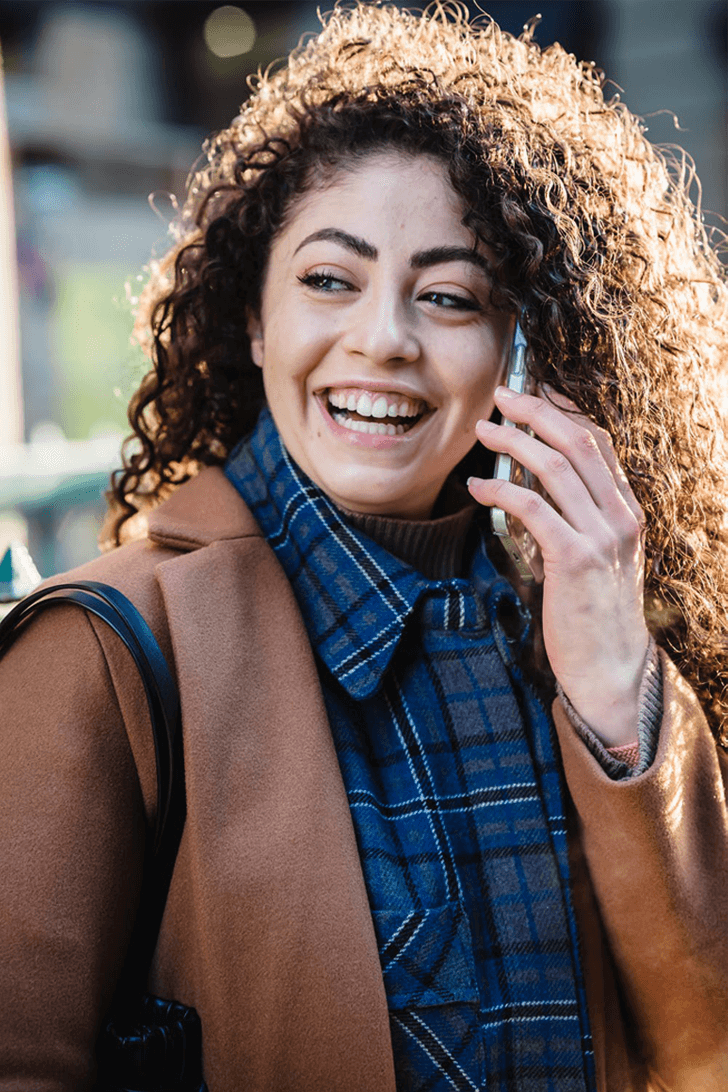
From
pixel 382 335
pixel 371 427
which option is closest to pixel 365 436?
pixel 371 427

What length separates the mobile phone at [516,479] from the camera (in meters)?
1.77

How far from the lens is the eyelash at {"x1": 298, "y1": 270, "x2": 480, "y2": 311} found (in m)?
1.74

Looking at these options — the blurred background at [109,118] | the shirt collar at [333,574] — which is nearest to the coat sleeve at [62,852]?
the shirt collar at [333,574]

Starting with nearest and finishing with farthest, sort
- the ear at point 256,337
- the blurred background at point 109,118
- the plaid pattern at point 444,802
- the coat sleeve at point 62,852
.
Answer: the coat sleeve at point 62,852 → the plaid pattern at point 444,802 → the ear at point 256,337 → the blurred background at point 109,118

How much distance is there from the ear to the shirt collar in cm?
19

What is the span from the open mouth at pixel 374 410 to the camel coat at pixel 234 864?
0.35 m

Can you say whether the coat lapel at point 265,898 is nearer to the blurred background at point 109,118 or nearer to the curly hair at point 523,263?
the curly hair at point 523,263

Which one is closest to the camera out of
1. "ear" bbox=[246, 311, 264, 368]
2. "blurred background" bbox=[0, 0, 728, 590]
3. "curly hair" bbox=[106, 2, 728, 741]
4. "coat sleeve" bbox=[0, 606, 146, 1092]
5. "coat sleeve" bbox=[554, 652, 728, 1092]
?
"coat sleeve" bbox=[0, 606, 146, 1092]

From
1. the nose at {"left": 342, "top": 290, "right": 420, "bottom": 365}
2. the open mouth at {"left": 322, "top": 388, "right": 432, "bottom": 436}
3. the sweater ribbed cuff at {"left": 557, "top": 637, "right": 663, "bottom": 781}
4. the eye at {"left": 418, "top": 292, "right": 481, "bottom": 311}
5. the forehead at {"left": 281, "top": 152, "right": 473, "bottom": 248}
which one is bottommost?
the sweater ribbed cuff at {"left": 557, "top": 637, "right": 663, "bottom": 781}

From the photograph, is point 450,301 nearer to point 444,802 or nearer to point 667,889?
point 444,802

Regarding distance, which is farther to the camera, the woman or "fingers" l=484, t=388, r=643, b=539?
"fingers" l=484, t=388, r=643, b=539

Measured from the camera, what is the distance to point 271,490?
1.84m

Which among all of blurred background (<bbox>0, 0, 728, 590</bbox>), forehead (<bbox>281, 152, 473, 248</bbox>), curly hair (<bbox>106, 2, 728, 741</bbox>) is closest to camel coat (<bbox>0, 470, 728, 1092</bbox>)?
curly hair (<bbox>106, 2, 728, 741</bbox>)

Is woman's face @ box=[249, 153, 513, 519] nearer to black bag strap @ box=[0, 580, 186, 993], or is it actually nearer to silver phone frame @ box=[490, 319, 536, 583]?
silver phone frame @ box=[490, 319, 536, 583]
